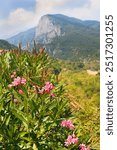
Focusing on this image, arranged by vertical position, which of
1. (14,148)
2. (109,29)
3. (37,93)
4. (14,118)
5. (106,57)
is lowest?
(14,148)

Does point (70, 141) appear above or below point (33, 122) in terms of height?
below

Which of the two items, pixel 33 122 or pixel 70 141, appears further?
pixel 70 141

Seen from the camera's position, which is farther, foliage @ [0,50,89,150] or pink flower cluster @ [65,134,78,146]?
pink flower cluster @ [65,134,78,146]

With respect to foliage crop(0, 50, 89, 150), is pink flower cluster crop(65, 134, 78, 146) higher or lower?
lower

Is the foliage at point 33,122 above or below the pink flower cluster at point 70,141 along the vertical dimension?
above

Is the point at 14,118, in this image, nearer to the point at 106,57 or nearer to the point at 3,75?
the point at 106,57

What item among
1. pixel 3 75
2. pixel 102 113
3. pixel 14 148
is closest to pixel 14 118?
pixel 14 148

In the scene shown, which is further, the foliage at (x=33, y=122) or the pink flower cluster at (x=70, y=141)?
the pink flower cluster at (x=70, y=141)

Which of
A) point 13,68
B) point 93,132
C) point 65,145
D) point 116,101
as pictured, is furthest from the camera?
point 93,132

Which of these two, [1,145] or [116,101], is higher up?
[116,101]

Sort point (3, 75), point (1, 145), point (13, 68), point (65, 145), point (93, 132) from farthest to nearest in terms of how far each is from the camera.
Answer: point (93, 132), point (13, 68), point (3, 75), point (65, 145), point (1, 145)

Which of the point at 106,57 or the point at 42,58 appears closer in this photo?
the point at 106,57
